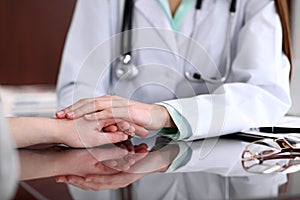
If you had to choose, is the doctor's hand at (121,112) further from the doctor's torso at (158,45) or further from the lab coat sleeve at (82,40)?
the lab coat sleeve at (82,40)

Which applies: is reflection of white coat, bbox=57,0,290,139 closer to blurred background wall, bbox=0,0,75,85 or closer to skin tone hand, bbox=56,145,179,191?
skin tone hand, bbox=56,145,179,191

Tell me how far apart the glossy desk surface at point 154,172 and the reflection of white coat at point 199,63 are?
0.12 metres

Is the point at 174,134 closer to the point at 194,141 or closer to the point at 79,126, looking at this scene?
the point at 194,141

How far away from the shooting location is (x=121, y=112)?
1.05 meters

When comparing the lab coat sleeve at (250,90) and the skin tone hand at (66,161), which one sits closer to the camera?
the skin tone hand at (66,161)

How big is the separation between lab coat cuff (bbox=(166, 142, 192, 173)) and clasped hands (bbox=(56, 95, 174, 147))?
0.07m

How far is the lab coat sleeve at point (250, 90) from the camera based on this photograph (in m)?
1.12

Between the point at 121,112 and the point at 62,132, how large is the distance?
0.40 ft

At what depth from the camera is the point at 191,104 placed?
112cm

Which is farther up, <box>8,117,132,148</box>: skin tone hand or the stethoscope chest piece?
the stethoscope chest piece

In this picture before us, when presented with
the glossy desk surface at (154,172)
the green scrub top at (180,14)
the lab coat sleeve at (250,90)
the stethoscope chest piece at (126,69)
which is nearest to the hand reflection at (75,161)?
the glossy desk surface at (154,172)

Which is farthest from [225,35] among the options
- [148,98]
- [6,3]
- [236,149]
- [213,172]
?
[6,3]

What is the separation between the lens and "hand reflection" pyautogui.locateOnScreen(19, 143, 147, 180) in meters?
0.80

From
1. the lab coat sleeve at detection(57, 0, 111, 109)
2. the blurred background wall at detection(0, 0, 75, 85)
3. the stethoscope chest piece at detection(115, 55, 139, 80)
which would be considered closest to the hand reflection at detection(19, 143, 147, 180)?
the stethoscope chest piece at detection(115, 55, 139, 80)
